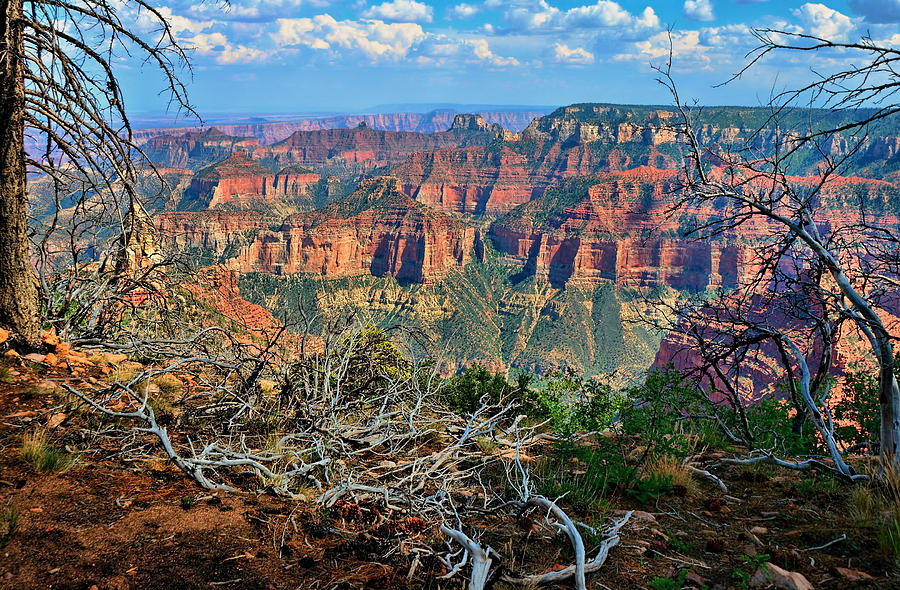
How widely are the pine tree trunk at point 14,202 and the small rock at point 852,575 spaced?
8.25 meters

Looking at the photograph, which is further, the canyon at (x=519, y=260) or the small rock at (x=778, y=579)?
the canyon at (x=519, y=260)

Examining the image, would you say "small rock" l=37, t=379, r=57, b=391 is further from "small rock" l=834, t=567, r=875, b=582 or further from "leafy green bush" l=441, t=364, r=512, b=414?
"small rock" l=834, t=567, r=875, b=582

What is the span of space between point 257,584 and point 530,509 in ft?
7.35

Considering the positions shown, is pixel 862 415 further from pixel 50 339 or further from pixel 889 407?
A: pixel 50 339

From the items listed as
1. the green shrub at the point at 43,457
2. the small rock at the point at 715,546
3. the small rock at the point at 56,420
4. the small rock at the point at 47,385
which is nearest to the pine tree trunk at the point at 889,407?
the small rock at the point at 715,546

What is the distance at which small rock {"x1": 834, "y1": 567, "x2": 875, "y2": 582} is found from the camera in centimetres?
375

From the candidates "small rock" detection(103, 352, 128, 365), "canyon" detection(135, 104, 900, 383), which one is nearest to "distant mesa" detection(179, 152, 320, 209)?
"canyon" detection(135, 104, 900, 383)

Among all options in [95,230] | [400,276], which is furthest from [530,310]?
[95,230]

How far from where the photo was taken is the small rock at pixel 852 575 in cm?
375

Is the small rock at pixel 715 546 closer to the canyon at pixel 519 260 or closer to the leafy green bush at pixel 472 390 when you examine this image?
the leafy green bush at pixel 472 390

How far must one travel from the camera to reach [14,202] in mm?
6242

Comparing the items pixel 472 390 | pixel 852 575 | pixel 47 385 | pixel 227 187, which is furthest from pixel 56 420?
pixel 227 187

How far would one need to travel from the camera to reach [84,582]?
3.25 m

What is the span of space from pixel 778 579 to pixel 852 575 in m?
0.64
